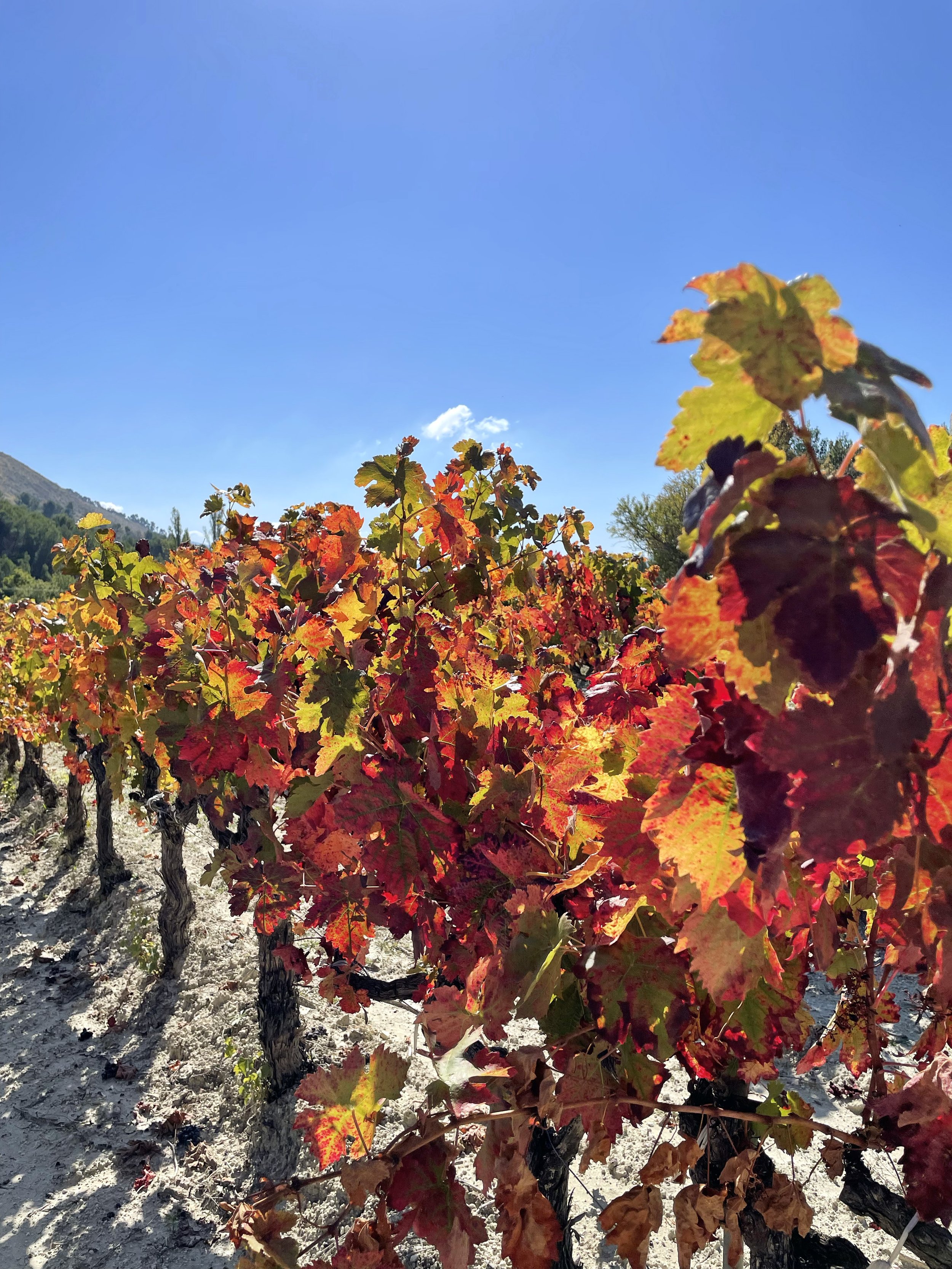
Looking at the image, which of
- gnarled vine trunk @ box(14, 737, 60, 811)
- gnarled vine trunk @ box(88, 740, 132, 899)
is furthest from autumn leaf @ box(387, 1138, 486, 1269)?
gnarled vine trunk @ box(14, 737, 60, 811)

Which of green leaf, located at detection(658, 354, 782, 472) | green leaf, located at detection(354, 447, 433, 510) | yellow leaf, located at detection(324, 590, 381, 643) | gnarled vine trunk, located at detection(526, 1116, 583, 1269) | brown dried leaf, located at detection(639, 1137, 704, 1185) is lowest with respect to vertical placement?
gnarled vine trunk, located at detection(526, 1116, 583, 1269)

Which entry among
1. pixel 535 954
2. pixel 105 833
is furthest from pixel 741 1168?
pixel 105 833

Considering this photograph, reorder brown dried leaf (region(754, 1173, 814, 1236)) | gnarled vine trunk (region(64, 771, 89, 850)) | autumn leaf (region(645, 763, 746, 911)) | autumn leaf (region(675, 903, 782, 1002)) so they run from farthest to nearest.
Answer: gnarled vine trunk (region(64, 771, 89, 850)), brown dried leaf (region(754, 1173, 814, 1236)), autumn leaf (region(675, 903, 782, 1002)), autumn leaf (region(645, 763, 746, 911))

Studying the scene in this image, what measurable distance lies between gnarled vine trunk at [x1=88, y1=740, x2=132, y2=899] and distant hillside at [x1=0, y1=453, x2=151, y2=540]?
174470 mm

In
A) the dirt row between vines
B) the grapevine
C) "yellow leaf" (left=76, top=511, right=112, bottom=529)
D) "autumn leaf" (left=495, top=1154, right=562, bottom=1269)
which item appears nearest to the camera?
the grapevine

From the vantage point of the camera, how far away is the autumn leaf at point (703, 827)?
2.42ft

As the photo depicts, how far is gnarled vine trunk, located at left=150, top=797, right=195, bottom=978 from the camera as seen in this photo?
589 cm

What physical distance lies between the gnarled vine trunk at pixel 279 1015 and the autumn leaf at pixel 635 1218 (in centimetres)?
365

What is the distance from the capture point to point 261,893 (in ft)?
9.66

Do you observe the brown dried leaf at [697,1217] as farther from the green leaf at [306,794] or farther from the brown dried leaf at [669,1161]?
the green leaf at [306,794]

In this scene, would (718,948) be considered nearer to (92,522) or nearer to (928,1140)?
(928,1140)

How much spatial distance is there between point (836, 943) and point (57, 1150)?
509 centimetres

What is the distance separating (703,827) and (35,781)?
511 inches

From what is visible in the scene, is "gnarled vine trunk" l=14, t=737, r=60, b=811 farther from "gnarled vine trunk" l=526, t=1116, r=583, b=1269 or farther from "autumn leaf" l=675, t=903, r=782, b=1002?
"autumn leaf" l=675, t=903, r=782, b=1002
